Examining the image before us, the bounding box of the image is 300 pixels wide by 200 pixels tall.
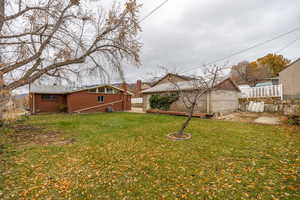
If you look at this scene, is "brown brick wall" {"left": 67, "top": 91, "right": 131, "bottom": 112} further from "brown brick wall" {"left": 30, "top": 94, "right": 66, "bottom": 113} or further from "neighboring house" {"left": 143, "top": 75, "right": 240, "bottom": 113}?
"neighboring house" {"left": 143, "top": 75, "right": 240, "bottom": 113}

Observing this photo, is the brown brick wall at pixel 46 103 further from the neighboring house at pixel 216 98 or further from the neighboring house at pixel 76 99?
the neighboring house at pixel 216 98

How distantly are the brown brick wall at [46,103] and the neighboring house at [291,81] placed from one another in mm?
24085

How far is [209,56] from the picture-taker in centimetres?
1562

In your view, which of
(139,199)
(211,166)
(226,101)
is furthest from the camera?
(226,101)

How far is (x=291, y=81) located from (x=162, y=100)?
11.6 m

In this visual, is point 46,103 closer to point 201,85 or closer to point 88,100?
point 88,100

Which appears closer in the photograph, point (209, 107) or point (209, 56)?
point (209, 107)

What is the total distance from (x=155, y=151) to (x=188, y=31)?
35.4 ft

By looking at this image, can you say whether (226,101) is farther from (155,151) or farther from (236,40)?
(155,151)

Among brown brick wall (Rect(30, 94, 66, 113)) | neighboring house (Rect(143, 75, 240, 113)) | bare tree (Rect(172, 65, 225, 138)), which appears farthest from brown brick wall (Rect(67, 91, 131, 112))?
bare tree (Rect(172, 65, 225, 138))

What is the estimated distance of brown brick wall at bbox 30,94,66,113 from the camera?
15221 mm

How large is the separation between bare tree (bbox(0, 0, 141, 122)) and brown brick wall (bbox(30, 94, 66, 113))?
9743 millimetres

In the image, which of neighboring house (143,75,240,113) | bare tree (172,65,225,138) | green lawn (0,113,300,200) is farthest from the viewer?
neighboring house (143,75,240,113)

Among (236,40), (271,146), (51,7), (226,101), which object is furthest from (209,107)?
(51,7)
